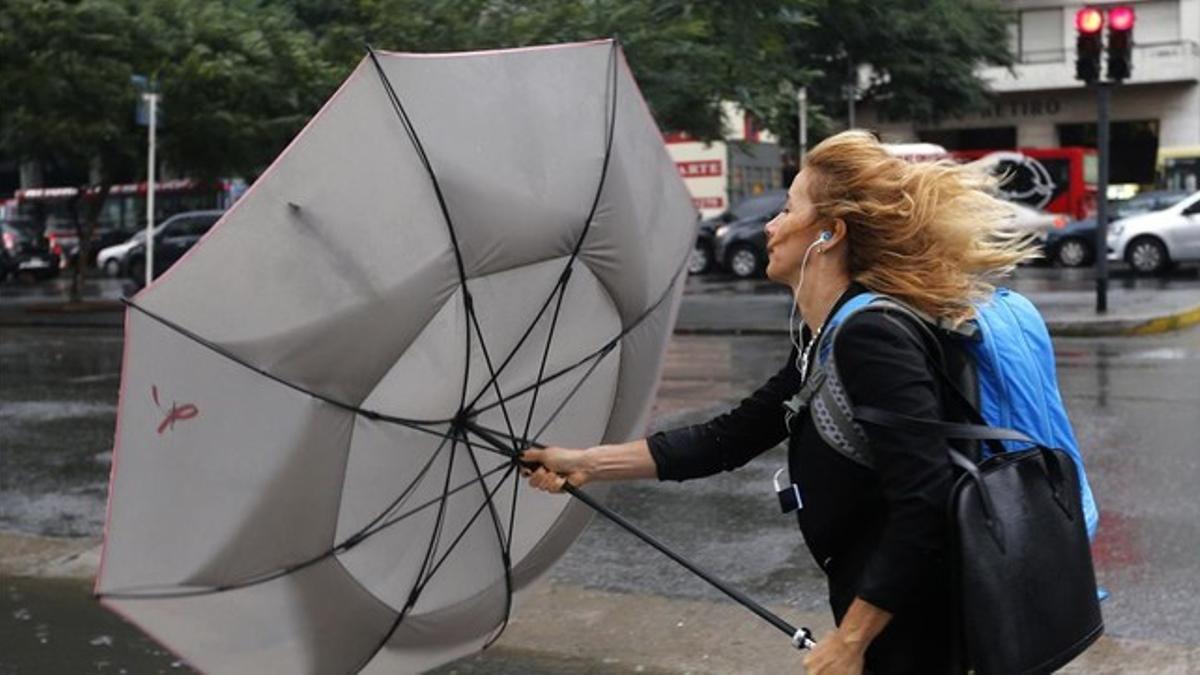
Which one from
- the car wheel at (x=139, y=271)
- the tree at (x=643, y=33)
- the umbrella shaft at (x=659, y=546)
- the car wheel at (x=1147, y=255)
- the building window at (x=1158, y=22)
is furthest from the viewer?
the building window at (x=1158, y=22)

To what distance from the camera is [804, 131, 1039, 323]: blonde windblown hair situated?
238 cm

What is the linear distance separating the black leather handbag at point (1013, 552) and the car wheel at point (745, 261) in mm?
27095

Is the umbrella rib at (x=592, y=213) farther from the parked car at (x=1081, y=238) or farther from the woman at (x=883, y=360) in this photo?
the parked car at (x=1081, y=238)

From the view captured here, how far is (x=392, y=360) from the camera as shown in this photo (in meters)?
2.84

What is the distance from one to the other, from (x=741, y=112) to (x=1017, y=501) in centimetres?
1676

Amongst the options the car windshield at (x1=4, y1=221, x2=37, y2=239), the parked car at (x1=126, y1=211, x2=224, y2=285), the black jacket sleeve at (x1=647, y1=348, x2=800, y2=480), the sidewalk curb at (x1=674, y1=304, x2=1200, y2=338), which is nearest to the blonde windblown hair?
the black jacket sleeve at (x1=647, y1=348, x2=800, y2=480)

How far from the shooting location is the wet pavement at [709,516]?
5.49 metres

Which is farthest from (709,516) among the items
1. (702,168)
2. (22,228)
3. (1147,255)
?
(22,228)

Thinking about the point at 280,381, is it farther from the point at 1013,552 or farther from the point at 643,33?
the point at 643,33

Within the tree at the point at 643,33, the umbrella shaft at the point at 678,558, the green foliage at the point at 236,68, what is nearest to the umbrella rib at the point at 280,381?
the umbrella shaft at the point at 678,558

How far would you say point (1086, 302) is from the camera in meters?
19.3

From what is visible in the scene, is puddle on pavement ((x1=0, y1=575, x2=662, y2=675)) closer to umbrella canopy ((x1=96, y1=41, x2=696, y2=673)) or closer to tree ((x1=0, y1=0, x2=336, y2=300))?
umbrella canopy ((x1=96, y1=41, x2=696, y2=673))

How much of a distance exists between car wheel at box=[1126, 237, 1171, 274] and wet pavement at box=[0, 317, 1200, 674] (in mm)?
13593

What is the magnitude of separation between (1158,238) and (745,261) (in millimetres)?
7970
